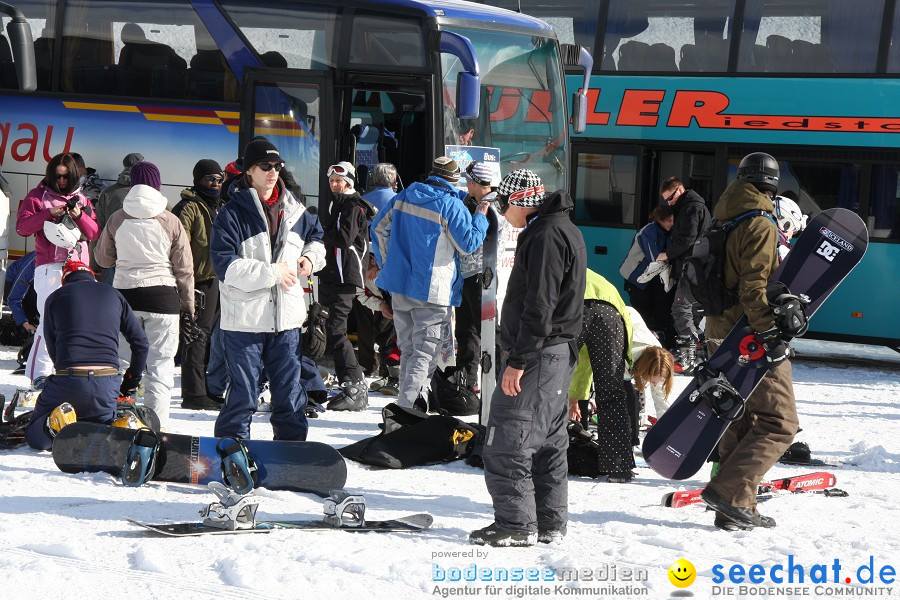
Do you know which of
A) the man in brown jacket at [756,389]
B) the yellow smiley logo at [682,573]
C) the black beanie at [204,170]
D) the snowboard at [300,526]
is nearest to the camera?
the yellow smiley logo at [682,573]

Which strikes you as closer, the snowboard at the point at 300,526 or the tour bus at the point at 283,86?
the snowboard at the point at 300,526

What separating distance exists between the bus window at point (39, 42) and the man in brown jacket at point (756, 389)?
336 inches

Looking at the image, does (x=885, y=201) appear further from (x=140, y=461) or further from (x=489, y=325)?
(x=140, y=461)

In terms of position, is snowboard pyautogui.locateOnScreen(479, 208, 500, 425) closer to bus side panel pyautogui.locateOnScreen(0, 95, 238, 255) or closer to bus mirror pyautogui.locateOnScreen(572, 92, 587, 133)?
bus side panel pyautogui.locateOnScreen(0, 95, 238, 255)

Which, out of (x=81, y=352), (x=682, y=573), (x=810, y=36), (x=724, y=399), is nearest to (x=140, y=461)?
(x=81, y=352)

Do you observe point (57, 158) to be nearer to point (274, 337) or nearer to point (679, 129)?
point (274, 337)

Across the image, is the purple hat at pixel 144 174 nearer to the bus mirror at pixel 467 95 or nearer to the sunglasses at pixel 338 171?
the sunglasses at pixel 338 171

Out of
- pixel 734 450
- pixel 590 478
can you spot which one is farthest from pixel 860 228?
pixel 590 478

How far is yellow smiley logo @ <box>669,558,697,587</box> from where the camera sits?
507cm

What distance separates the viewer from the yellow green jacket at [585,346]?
6957 mm

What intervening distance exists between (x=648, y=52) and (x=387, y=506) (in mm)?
9215

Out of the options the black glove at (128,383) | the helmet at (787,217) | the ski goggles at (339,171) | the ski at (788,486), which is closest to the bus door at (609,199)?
the helmet at (787,217)

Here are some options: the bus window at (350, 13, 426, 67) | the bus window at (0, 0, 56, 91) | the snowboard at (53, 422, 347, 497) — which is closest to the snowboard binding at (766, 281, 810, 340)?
the snowboard at (53, 422, 347, 497)

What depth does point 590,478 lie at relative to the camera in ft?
23.6
